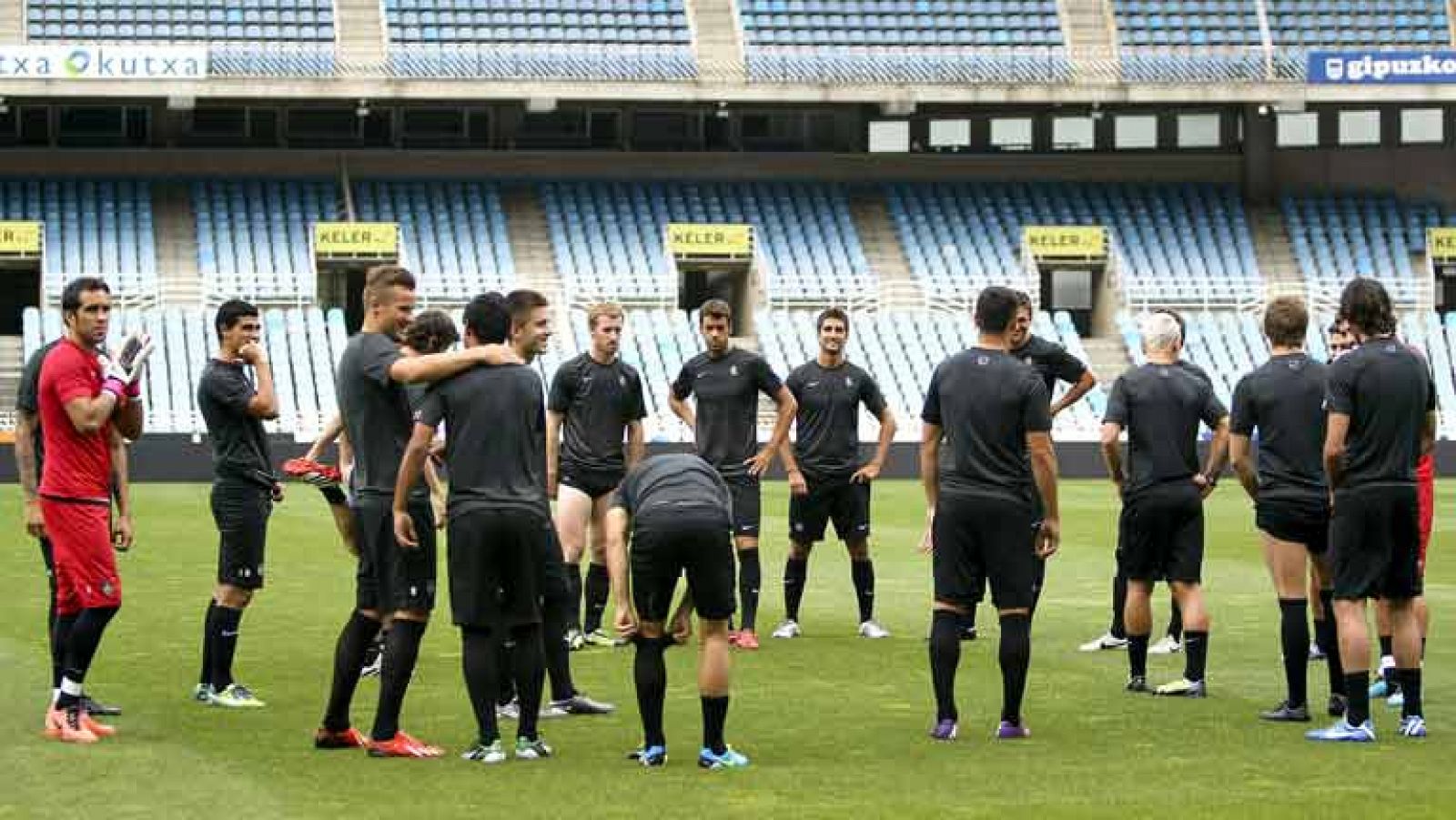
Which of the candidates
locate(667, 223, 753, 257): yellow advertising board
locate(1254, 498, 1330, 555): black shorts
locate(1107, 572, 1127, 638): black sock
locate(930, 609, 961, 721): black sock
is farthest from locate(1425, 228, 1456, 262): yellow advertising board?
locate(930, 609, 961, 721): black sock

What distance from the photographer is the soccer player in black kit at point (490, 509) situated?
33.9ft

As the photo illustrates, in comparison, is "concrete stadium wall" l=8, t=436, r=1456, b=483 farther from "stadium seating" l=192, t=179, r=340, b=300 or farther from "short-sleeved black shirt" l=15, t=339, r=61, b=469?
"short-sleeved black shirt" l=15, t=339, r=61, b=469

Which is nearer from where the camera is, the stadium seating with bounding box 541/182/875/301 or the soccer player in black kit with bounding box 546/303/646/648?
the soccer player in black kit with bounding box 546/303/646/648

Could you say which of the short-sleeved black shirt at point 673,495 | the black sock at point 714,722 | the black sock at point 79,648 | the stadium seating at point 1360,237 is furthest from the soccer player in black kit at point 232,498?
the stadium seating at point 1360,237

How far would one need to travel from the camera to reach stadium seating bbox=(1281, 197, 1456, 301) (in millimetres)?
48719

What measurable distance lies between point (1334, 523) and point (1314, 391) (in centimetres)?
107

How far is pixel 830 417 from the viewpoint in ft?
53.2

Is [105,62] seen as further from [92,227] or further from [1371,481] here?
[1371,481]

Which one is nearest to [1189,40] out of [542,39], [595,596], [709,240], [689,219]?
[709,240]

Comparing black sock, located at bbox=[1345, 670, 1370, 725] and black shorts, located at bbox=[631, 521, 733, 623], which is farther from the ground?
black shorts, located at bbox=[631, 521, 733, 623]

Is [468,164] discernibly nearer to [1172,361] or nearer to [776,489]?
[776,489]

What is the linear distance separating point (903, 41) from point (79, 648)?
38.3 meters

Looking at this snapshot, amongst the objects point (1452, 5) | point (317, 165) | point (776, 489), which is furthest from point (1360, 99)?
point (317, 165)

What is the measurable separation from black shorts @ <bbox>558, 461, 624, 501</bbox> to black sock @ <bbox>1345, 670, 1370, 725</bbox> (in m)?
5.40
